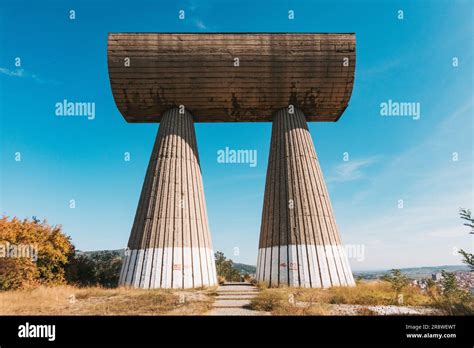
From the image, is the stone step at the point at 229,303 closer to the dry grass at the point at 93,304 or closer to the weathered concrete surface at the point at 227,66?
the dry grass at the point at 93,304

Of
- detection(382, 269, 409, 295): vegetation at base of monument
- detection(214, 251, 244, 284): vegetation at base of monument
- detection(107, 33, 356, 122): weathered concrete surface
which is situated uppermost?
detection(107, 33, 356, 122): weathered concrete surface

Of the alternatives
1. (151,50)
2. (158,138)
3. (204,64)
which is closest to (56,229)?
(158,138)

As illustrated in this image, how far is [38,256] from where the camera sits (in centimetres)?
1400

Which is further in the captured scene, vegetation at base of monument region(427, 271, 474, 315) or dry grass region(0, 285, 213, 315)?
dry grass region(0, 285, 213, 315)

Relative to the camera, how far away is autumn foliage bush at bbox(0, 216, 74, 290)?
12445 mm

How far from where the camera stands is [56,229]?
15625 mm

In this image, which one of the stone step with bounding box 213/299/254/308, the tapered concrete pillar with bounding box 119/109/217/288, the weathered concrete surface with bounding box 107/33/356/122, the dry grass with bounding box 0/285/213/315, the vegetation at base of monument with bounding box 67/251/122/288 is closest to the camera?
the dry grass with bounding box 0/285/213/315

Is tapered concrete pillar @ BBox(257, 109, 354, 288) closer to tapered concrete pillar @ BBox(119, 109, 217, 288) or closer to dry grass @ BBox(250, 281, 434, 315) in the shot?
dry grass @ BBox(250, 281, 434, 315)

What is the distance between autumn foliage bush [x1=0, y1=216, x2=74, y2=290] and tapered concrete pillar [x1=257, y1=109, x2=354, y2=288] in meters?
10.7

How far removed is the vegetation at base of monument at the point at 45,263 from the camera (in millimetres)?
12539

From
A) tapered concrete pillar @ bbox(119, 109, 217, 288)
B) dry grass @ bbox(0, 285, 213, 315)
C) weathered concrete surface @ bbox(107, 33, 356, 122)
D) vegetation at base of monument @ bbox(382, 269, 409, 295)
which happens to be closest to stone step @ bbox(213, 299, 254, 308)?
dry grass @ bbox(0, 285, 213, 315)

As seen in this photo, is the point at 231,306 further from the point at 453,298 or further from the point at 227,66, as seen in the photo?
the point at 227,66
